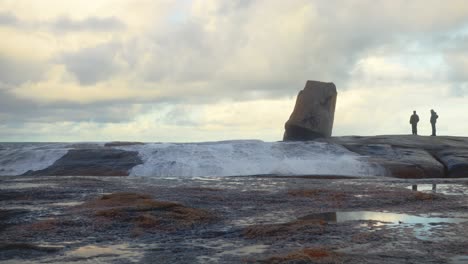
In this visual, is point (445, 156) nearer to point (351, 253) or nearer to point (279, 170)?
point (279, 170)

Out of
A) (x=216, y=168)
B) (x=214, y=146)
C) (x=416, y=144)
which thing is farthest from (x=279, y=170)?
(x=416, y=144)

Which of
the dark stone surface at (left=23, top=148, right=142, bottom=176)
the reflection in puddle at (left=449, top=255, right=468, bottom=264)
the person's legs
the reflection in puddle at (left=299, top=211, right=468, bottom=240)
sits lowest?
the reflection in puddle at (left=449, top=255, right=468, bottom=264)

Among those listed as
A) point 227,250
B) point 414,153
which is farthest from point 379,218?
point 414,153

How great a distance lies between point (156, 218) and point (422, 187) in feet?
32.7

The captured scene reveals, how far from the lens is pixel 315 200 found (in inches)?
462

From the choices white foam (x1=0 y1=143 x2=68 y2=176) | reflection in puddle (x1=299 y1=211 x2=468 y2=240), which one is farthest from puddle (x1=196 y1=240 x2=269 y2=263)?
white foam (x1=0 y1=143 x2=68 y2=176)

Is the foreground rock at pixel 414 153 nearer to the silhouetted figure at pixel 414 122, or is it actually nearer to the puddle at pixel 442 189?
the silhouetted figure at pixel 414 122

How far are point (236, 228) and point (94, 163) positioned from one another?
648 inches

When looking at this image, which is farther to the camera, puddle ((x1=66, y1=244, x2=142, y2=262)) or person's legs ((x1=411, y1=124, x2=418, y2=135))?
person's legs ((x1=411, y1=124, x2=418, y2=135))

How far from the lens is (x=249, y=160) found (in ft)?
76.8

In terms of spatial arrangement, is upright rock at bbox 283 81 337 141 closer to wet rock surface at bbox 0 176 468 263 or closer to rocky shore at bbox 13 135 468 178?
rocky shore at bbox 13 135 468 178

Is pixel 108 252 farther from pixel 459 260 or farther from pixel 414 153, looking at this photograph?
pixel 414 153

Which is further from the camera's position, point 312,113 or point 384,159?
point 312,113

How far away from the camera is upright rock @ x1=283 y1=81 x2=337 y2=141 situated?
1148 inches
